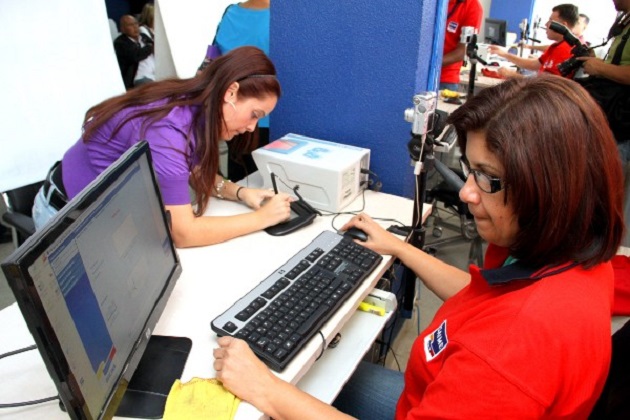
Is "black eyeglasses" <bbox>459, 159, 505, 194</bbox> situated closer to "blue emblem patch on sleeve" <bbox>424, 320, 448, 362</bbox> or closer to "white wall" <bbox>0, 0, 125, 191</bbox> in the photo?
"blue emblem patch on sleeve" <bbox>424, 320, 448, 362</bbox>

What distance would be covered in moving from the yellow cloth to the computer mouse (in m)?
0.60

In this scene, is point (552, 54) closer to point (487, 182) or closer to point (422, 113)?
point (422, 113)

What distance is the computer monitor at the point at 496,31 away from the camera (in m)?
4.39

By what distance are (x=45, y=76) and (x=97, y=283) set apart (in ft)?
5.96

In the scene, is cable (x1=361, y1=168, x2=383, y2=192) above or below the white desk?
below

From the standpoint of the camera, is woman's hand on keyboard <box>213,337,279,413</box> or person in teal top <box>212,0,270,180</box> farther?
person in teal top <box>212,0,270,180</box>

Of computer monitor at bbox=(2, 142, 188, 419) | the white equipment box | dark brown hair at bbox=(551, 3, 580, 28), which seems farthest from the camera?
dark brown hair at bbox=(551, 3, 580, 28)

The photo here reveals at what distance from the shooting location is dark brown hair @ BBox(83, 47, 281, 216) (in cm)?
133

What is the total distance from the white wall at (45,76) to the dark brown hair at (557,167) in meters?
1.83

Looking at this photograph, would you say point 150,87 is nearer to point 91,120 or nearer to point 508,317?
point 91,120

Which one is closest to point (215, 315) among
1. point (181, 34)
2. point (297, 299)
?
point (297, 299)

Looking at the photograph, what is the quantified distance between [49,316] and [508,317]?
0.60 m

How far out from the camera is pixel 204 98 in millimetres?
1343

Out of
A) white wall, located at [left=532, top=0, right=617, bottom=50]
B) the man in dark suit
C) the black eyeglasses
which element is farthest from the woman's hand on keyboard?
white wall, located at [left=532, top=0, right=617, bottom=50]
